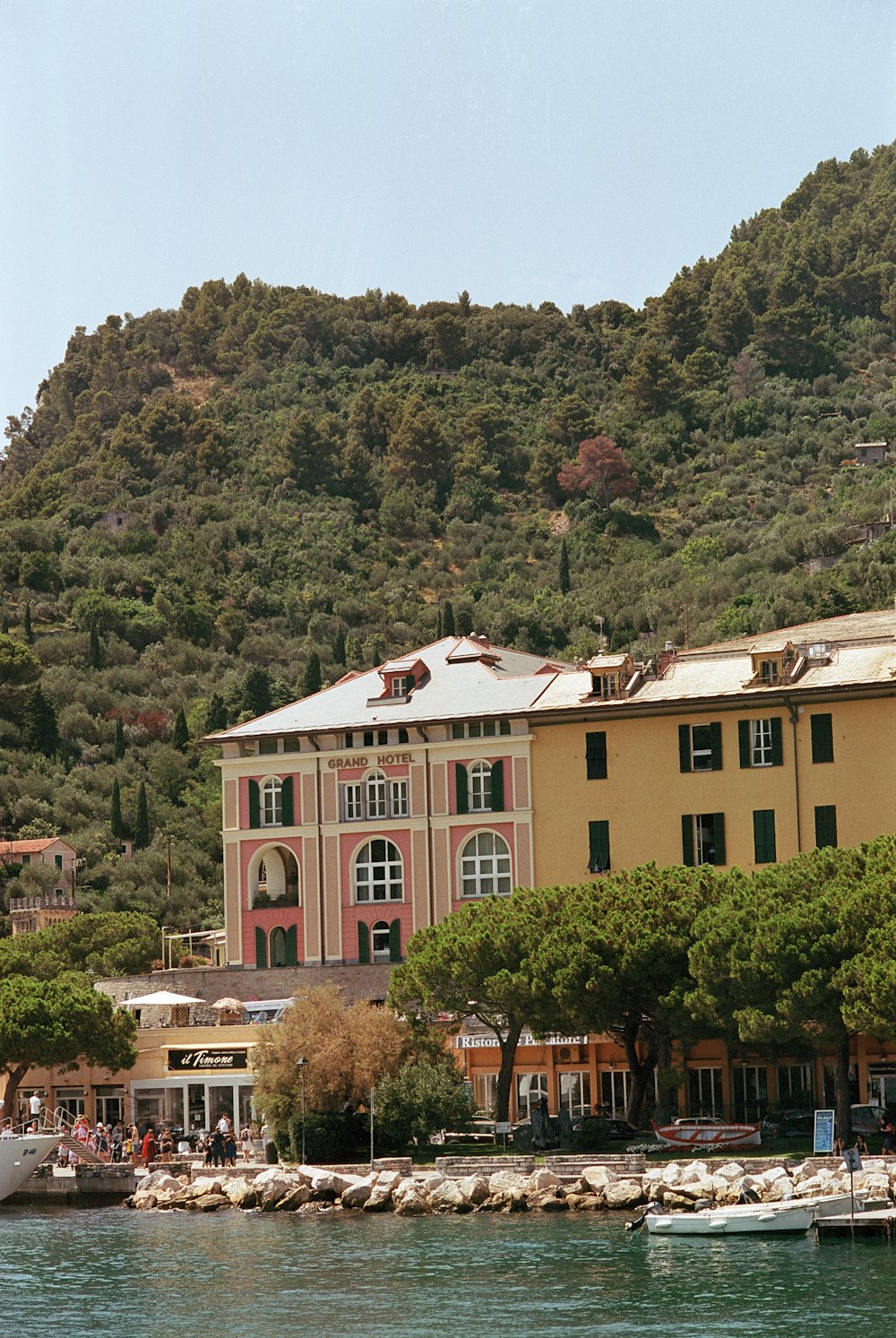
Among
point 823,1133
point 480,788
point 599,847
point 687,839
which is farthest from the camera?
point 480,788

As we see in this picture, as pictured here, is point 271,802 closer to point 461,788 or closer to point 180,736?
point 461,788

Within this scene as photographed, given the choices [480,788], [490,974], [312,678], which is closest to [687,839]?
[480,788]

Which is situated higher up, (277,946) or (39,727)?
(39,727)

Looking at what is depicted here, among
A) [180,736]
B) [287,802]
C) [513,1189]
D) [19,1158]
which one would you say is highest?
[180,736]

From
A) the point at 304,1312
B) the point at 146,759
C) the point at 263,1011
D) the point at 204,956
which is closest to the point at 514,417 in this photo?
the point at 146,759

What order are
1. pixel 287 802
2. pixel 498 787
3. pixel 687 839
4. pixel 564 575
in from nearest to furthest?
pixel 687 839 < pixel 498 787 < pixel 287 802 < pixel 564 575

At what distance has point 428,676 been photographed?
3410 inches

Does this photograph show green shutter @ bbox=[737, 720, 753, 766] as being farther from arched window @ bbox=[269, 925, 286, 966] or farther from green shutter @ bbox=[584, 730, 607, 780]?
arched window @ bbox=[269, 925, 286, 966]

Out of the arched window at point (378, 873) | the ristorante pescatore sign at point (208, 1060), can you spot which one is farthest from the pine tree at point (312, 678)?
the ristorante pescatore sign at point (208, 1060)

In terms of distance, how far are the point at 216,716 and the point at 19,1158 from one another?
2800 inches

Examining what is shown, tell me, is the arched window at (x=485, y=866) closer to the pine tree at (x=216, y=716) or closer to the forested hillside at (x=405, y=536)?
the forested hillside at (x=405, y=536)

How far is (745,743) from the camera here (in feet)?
A: 254

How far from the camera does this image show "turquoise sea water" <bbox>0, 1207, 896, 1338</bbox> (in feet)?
129

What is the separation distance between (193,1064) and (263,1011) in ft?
18.0
